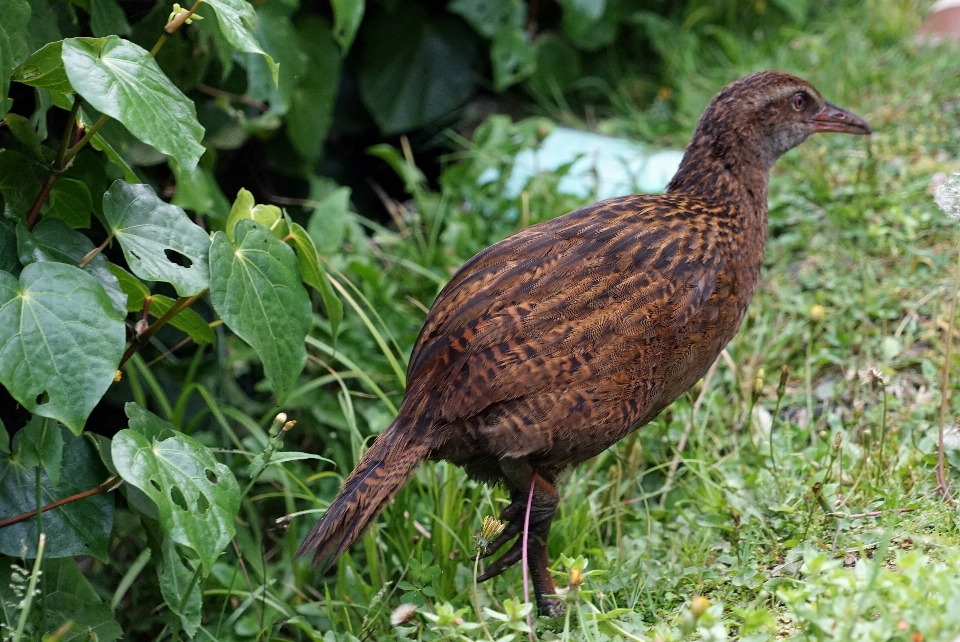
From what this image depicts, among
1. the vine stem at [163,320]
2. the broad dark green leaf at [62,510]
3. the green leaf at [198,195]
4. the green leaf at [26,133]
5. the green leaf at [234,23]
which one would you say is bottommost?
the broad dark green leaf at [62,510]

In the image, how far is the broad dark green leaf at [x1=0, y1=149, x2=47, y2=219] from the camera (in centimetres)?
216

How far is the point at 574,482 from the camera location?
307cm

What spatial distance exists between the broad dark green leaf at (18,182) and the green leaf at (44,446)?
0.43 m

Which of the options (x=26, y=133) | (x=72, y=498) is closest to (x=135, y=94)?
(x=26, y=133)

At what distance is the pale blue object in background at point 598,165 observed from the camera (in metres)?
4.34

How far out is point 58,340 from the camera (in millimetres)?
1903

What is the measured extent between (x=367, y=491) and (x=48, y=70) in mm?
1058

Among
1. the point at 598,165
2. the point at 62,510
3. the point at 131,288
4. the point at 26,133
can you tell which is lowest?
the point at 62,510

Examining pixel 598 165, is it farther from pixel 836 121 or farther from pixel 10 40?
pixel 10 40

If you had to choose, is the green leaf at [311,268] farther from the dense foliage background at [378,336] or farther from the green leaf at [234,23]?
the green leaf at [234,23]

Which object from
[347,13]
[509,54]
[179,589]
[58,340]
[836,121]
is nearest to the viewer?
[58,340]

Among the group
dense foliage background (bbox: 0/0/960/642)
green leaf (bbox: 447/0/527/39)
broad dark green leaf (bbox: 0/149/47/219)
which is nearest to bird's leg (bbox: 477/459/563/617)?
dense foliage background (bbox: 0/0/960/642)

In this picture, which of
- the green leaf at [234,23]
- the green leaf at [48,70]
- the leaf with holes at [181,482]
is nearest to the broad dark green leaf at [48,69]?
the green leaf at [48,70]

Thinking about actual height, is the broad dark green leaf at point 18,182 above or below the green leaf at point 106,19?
below
